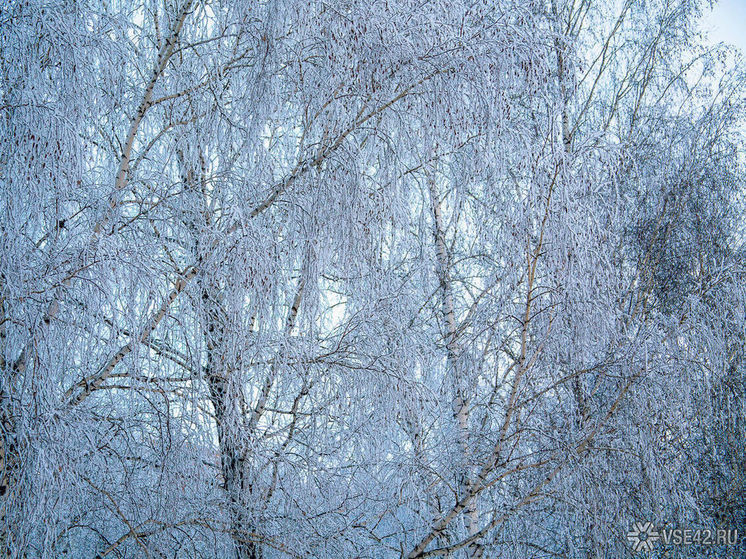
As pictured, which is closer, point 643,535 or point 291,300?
point 291,300

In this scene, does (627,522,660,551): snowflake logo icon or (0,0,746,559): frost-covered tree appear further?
(627,522,660,551): snowflake logo icon

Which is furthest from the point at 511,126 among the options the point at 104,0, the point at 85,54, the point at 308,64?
the point at 104,0

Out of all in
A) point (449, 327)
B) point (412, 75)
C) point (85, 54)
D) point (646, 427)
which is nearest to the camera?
point (85, 54)

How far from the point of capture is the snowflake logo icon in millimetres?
3377

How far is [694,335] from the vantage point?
121 inches

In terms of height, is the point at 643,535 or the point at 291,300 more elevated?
the point at 291,300

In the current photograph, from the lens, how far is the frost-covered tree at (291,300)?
2.25m

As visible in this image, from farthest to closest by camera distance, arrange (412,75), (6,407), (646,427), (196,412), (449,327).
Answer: (449,327)
(646,427)
(412,75)
(196,412)
(6,407)

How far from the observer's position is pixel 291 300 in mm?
2977

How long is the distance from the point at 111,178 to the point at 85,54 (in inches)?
28.1

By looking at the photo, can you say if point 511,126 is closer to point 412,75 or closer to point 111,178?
point 412,75

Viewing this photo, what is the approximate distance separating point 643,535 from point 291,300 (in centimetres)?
222

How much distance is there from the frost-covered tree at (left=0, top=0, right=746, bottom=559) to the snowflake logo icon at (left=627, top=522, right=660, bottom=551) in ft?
0.26

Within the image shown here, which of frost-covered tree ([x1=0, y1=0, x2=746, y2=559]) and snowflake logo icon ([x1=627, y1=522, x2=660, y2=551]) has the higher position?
frost-covered tree ([x1=0, y1=0, x2=746, y2=559])
